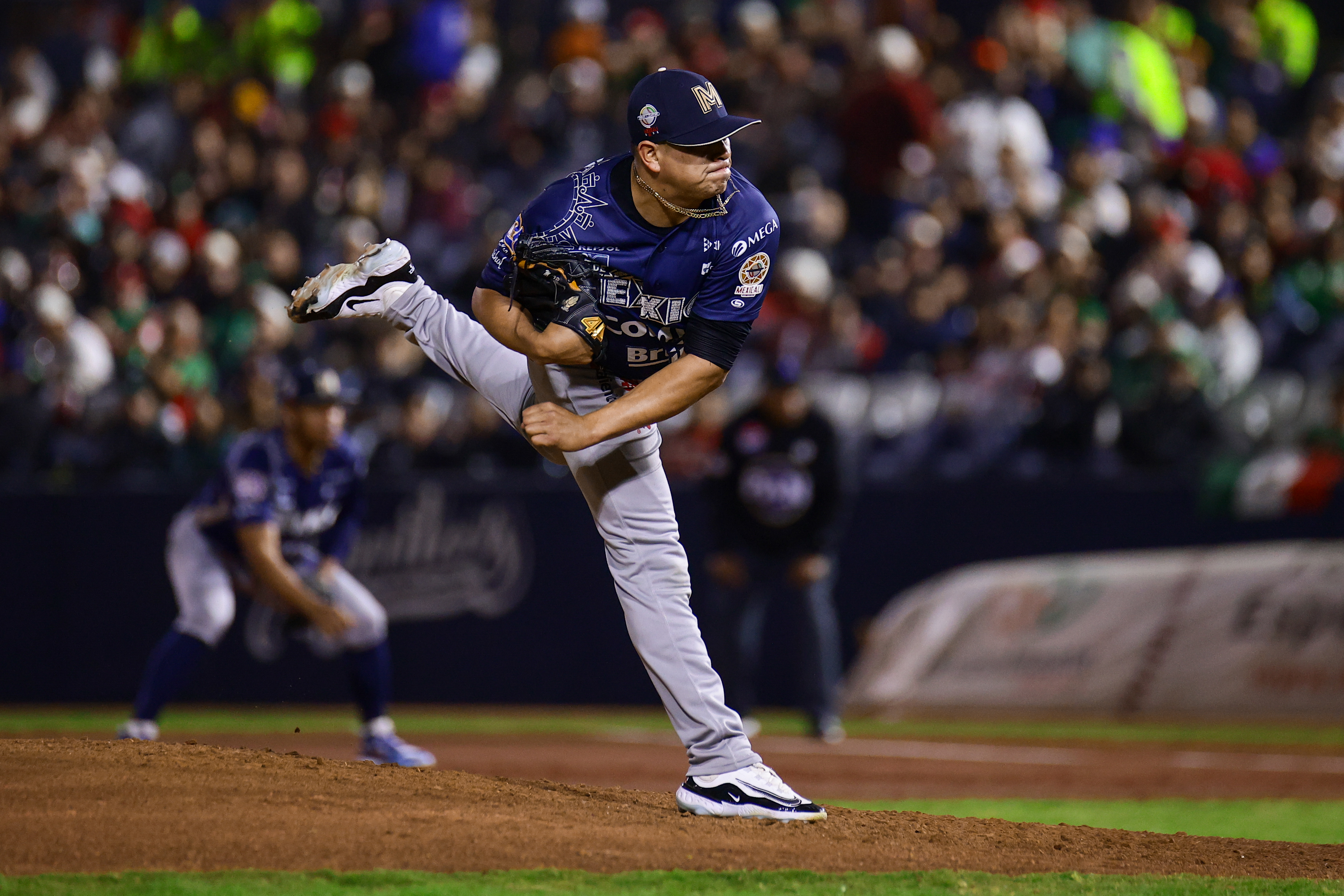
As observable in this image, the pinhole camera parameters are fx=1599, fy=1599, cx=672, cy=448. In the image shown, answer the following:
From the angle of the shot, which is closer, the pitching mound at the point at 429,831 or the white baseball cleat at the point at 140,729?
the pitching mound at the point at 429,831

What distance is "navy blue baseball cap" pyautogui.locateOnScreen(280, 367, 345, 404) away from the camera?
8109 mm

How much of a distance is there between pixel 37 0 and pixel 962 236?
11249 millimetres

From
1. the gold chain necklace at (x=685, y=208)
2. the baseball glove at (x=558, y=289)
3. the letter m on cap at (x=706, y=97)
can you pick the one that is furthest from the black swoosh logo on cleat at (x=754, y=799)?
the letter m on cap at (x=706, y=97)

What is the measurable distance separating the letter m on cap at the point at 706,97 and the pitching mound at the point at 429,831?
229 cm

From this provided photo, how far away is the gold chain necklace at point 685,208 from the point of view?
5.11 m

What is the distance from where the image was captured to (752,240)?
5.20 m

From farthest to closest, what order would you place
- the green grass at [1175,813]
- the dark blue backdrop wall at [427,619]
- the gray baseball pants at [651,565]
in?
the dark blue backdrop wall at [427,619] → the green grass at [1175,813] → the gray baseball pants at [651,565]

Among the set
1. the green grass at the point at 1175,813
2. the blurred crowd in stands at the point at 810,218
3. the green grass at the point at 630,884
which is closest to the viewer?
the green grass at the point at 630,884

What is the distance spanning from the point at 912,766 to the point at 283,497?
13.1ft

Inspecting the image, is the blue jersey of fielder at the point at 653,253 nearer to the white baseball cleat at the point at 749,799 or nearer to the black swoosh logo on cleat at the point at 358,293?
the black swoosh logo on cleat at the point at 358,293

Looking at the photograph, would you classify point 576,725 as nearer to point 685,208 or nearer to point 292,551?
point 292,551

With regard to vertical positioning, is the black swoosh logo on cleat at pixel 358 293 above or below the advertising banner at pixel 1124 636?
above

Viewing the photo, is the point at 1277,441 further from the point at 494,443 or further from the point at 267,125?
the point at 267,125

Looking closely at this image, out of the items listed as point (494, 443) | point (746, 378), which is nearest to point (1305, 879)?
point (746, 378)
